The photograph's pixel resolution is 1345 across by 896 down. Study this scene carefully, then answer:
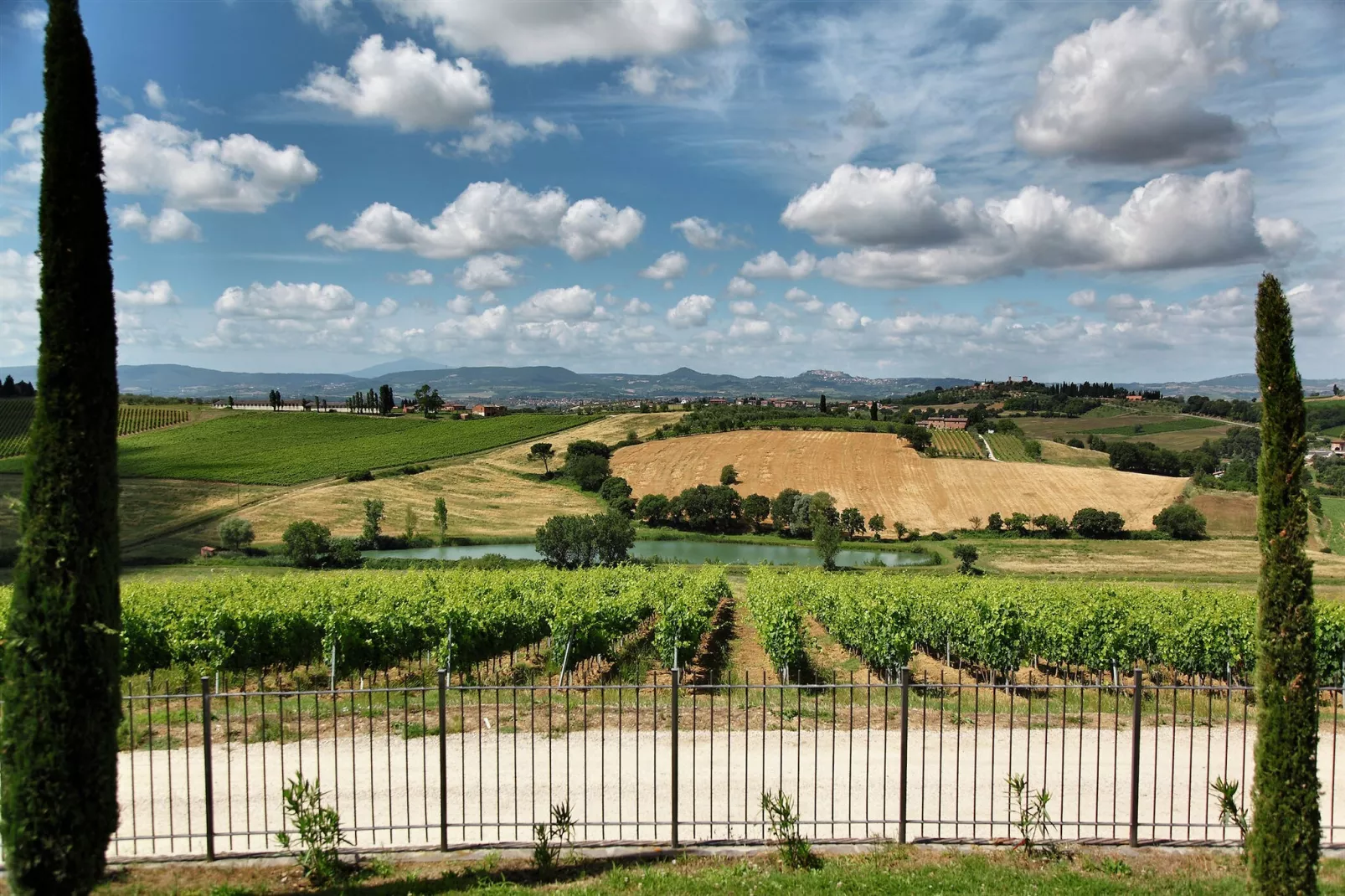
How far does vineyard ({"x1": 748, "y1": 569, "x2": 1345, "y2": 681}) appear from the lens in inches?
789

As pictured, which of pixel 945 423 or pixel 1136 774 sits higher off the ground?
pixel 945 423

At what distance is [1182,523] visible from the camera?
6981 centimetres

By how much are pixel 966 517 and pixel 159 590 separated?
67201 millimetres

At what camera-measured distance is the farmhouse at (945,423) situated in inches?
5001

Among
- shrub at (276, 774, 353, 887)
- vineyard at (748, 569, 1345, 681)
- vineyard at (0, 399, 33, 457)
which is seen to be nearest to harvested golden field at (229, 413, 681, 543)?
vineyard at (0, 399, 33, 457)

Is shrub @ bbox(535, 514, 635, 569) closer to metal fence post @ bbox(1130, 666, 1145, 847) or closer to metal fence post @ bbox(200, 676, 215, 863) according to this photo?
metal fence post @ bbox(200, 676, 215, 863)

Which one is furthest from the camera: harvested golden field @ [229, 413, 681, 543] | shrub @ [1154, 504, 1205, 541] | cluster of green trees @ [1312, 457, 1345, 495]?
cluster of green trees @ [1312, 457, 1345, 495]

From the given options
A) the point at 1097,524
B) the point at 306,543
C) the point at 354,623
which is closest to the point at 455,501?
the point at 306,543

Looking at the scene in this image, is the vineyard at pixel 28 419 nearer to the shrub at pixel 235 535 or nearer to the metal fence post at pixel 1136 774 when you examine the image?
the shrub at pixel 235 535

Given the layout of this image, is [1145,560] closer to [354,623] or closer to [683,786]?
[354,623]

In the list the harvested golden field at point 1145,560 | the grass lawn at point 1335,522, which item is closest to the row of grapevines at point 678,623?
the harvested golden field at point 1145,560

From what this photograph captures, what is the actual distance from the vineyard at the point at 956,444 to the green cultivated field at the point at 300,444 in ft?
172

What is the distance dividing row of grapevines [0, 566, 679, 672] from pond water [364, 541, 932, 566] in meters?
39.0

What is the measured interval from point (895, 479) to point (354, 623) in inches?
2908
